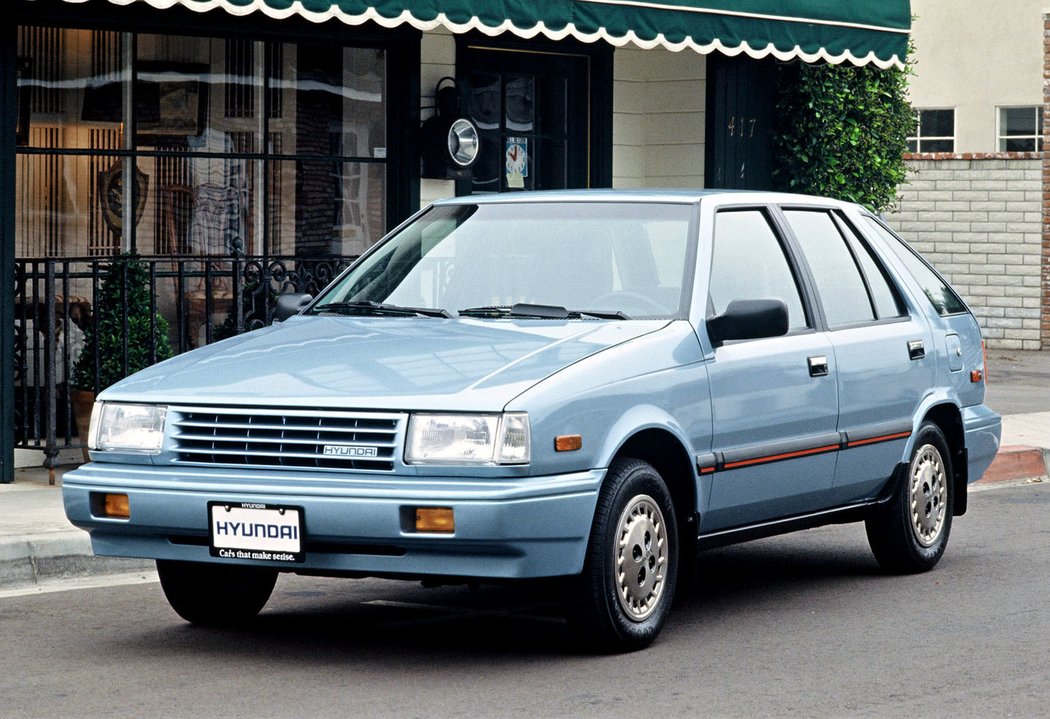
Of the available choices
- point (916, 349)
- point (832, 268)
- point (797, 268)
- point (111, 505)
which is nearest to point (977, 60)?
point (916, 349)

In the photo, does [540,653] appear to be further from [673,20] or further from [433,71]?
[433,71]

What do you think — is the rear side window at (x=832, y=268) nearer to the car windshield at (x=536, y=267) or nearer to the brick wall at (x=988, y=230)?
the car windshield at (x=536, y=267)

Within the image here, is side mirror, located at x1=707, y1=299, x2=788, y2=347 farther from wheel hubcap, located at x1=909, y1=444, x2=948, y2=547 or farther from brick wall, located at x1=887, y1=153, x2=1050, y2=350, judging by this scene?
brick wall, located at x1=887, y1=153, x2=1050, y2=350

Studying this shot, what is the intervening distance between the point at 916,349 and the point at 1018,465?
14.9 feet

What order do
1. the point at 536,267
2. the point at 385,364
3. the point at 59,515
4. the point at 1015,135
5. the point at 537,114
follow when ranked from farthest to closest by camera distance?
1. the point at 1015,135
2. the point at 537,114
3. the point at 59,515
4. the point at 536,267
5. the point at 385,364

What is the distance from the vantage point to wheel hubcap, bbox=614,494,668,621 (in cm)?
636

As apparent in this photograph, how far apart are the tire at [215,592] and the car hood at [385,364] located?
81 cm

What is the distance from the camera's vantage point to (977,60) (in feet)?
88.8

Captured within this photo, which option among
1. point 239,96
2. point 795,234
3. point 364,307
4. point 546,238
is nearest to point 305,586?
point 364,307

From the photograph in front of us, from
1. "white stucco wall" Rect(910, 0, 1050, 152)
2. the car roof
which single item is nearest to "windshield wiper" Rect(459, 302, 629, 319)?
the car roof

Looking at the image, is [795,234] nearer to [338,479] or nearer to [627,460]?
[627,460]

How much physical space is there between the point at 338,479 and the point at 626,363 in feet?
3.65

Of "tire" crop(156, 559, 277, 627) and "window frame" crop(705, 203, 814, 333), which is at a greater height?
"window frame" crop(705, 203, 814, 333)

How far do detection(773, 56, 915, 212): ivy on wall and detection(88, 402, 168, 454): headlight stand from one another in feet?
31.2
